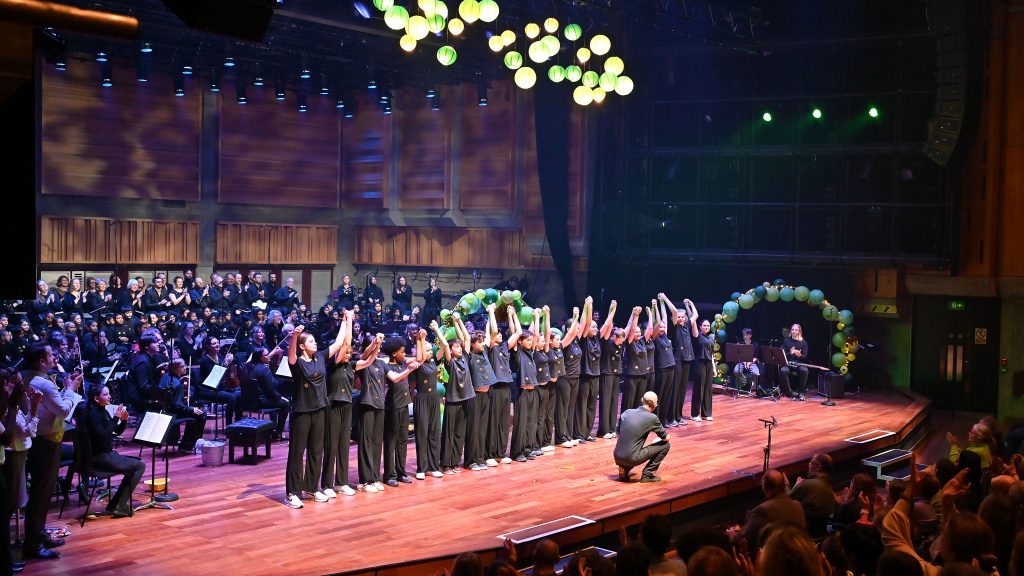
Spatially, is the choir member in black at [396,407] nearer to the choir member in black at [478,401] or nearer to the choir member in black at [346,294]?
the choir member in black at [478,401]

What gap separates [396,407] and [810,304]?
9.37 m

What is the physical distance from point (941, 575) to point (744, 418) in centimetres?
1043

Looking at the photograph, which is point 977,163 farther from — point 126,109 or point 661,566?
point 126,109

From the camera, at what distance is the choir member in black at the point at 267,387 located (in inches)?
450

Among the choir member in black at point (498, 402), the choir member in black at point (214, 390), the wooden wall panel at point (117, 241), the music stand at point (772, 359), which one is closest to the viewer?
the choir member in black at point (498, 402)

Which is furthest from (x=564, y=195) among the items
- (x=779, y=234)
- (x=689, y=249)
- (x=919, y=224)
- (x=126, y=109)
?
(x=126, y=109)

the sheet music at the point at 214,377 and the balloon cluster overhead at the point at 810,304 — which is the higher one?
the balloon cluster overhead at the point at 810,304

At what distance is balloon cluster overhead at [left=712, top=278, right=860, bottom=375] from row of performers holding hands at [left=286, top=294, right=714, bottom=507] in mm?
2764

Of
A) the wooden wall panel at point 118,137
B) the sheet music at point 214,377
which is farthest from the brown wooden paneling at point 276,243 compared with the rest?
the sheet music at point 214,377

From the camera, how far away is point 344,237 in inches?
882

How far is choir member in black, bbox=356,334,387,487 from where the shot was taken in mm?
9008

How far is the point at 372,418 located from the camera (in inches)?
357

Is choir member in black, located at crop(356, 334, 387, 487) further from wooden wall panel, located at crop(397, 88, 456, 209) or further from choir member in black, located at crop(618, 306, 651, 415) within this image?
wooden wall panel, located at crop(397, 88, 456, 209)

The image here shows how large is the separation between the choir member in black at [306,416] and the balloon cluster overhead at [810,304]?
8.13 meters
